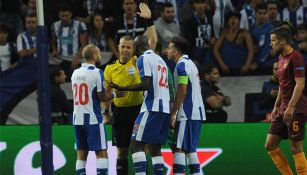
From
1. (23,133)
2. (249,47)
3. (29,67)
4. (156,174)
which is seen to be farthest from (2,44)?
(156,174)

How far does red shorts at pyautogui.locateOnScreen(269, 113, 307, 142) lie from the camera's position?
11062mm

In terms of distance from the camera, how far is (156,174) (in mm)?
10930

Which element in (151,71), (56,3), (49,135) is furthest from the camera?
(56,3)

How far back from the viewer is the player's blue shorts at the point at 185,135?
436 inches

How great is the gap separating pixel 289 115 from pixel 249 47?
12.0 ft

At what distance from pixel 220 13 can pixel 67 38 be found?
2.56 meters

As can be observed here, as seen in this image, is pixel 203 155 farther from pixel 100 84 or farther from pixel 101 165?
pixel 100 84

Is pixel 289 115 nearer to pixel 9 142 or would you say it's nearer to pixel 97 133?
pixel 97 133

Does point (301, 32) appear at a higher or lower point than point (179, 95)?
higher

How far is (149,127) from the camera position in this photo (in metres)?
10.7

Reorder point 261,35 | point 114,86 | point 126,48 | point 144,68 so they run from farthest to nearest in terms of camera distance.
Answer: point 261,35
point 126,48
point 114,86
point 144,68

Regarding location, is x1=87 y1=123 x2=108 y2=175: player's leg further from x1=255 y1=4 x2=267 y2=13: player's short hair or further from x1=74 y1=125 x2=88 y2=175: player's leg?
x1=255 y1=4 x2=267 y2=13: player's short hair

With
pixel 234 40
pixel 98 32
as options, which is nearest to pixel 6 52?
pixel 98 32

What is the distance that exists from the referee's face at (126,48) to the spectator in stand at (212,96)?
2.38 metres
